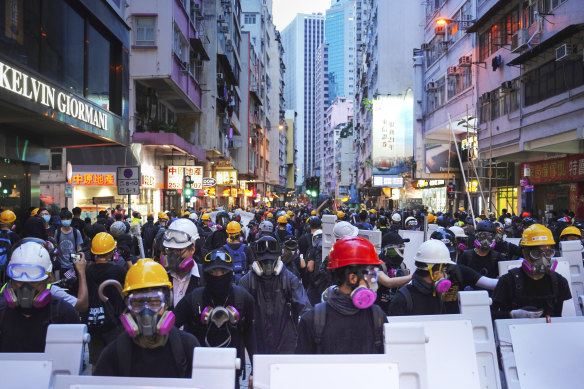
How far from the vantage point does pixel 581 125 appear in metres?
17.4

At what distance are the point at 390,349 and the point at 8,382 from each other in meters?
2.19

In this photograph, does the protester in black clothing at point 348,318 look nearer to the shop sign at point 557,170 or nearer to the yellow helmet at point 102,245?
the yellow helmet at point 102,245

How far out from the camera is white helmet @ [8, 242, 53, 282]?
3.88m

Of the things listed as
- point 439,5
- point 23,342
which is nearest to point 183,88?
point 439,5

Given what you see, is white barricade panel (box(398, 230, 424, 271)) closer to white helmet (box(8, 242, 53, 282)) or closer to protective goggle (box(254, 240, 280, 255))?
protective goggle (box(254, 240, 280, 255))

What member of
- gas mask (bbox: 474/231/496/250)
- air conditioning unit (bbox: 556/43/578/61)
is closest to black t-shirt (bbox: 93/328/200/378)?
gas mask (bbox: 474/231/496/250)

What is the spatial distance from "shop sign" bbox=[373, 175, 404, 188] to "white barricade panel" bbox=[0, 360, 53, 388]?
47.9 meters

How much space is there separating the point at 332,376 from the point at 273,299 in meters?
2.58

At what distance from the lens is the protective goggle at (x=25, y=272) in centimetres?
386

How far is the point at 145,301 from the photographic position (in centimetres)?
326

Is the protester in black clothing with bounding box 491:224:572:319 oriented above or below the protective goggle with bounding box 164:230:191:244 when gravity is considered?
below

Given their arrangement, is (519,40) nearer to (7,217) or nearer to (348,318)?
(7,217)

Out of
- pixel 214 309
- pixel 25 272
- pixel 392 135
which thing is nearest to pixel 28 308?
pixel 25 272

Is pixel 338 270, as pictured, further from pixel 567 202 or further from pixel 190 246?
pixel 567 202
